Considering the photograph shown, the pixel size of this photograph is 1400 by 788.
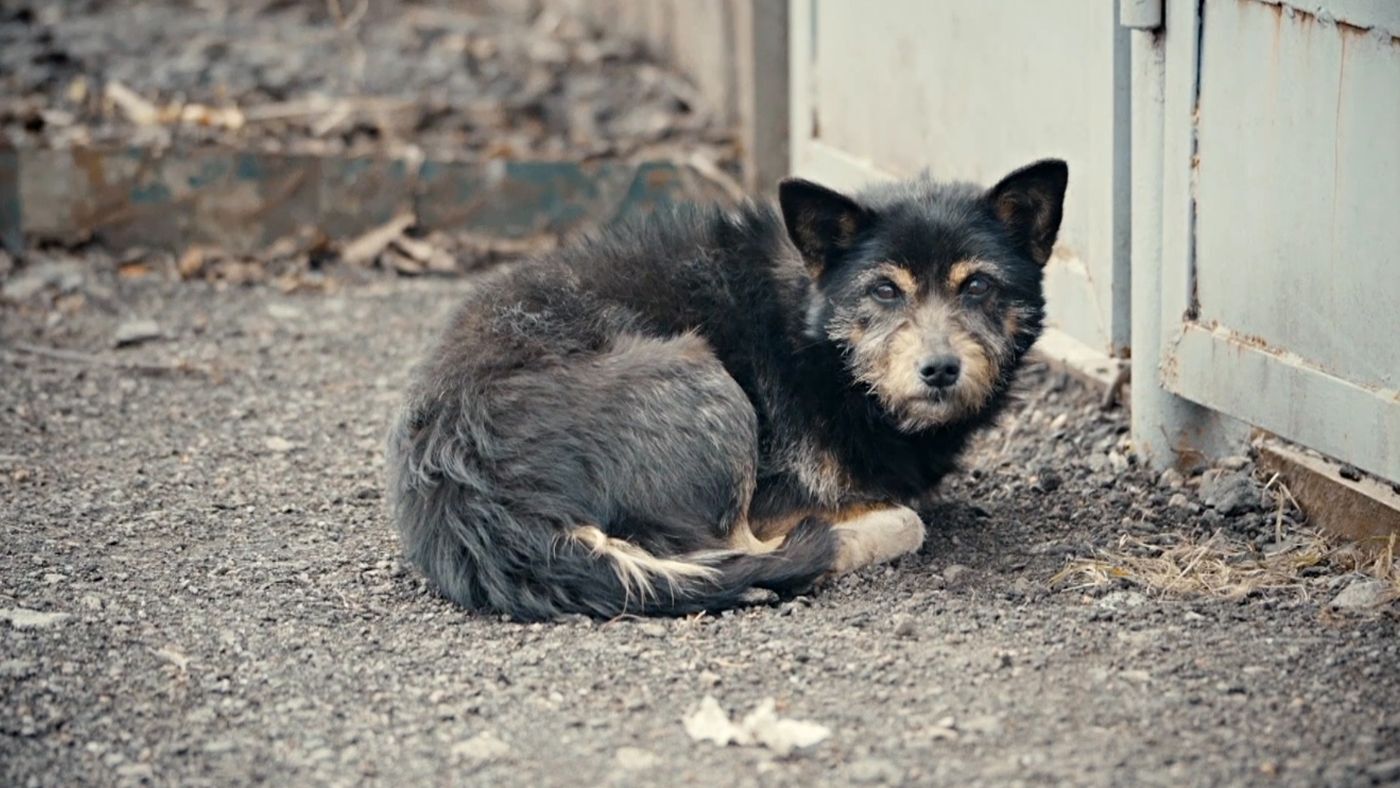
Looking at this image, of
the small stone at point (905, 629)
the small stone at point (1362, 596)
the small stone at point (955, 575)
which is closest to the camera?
the small stone at point (905, 629)

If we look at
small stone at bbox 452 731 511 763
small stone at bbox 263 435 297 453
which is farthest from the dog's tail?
small stone at bbox 263 435 297 453

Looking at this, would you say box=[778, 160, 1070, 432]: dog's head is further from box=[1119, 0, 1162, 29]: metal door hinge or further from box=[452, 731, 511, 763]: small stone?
box=[452, 731, 511, 763]: small stone

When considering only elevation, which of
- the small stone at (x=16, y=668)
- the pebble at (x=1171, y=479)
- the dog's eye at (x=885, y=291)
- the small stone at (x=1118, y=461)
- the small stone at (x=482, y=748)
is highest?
the dog's eye at (x=885, y=291)

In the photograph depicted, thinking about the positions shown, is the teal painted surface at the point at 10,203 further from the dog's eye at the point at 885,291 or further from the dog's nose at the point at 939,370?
the dog's nose at the point at 939,370

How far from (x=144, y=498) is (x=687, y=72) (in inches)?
229

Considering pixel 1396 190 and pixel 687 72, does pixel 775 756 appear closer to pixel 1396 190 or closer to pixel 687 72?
pixel 1396 190

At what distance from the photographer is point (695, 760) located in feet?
12.5

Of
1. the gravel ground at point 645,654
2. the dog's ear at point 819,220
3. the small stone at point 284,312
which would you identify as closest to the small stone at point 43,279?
the small stone at point 284,312

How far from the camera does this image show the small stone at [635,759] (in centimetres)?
380

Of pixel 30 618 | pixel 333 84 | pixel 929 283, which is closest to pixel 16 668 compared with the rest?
pixel 30 618

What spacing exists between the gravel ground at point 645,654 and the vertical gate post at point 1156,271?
0.20m

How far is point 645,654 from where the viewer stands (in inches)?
176

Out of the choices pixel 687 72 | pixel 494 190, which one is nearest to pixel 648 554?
pixel 494 190

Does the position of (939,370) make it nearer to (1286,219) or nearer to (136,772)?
(1286,219)
